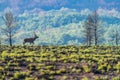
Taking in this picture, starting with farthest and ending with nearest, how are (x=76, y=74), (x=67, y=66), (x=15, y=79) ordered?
(x=67, y=66) < (x=76, y=74) < (x=15, y=79)

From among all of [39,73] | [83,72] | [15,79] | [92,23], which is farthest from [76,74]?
[92,23]

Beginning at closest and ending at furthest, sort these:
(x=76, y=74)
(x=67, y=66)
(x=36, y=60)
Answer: (x=76, y=74), (x=67, y=66), (x=36, y=60)

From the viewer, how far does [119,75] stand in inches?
1495

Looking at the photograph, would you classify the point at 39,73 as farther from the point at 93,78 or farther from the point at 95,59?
the point at 95,59

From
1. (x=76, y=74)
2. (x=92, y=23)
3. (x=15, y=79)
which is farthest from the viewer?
(x=92, y=23)

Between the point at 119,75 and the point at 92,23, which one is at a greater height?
the point at 92,23

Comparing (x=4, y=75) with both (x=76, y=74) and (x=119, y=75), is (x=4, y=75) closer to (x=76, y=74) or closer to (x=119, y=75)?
(x=76, y=74)

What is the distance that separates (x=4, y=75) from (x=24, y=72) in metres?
2.14

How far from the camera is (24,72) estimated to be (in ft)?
127

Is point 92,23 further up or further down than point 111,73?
further up

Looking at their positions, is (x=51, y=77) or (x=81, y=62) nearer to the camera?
(x=51, y=77)

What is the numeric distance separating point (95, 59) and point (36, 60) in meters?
6.69

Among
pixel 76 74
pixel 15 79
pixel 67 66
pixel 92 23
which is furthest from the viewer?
pixel 92 23

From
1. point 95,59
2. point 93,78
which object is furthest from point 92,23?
point 93,78
